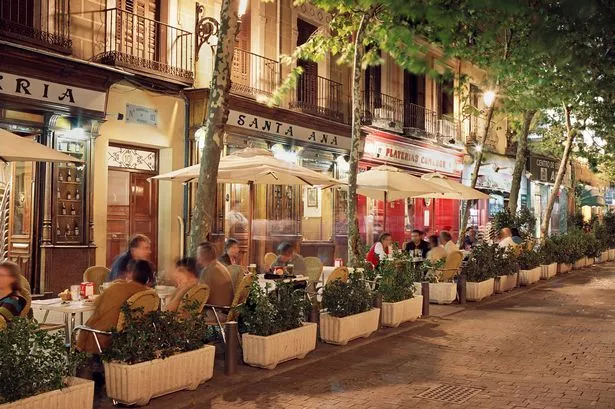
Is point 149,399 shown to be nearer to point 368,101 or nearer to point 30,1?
point 30,1

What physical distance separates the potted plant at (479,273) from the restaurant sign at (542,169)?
2184 cm

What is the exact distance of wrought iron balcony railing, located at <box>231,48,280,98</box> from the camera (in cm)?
1666

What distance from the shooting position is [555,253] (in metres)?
20.9

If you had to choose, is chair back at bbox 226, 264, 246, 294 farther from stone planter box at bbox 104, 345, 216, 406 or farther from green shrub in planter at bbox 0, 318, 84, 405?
green shrub in planter at bbox 0, 318, 84, 405

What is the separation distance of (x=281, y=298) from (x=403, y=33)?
131 inches

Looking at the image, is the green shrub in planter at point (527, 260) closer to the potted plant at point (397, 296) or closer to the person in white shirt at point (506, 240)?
the person in white shirt at point (506, 240)

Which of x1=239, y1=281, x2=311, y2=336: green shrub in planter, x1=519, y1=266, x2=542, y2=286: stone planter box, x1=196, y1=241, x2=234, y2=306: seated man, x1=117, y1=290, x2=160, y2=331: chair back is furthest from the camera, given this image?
x1=519, y1=266, x2=542, y2=286: stone planter box

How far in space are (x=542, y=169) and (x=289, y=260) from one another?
93.4 feet

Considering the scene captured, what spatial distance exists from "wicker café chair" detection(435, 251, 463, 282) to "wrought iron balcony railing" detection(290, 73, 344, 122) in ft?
22.2

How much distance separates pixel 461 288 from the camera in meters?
13.7

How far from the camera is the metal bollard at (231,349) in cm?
747

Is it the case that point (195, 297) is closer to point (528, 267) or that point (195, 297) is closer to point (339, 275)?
point (339, 275)

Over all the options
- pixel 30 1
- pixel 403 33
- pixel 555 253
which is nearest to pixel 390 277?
pixel 403 33

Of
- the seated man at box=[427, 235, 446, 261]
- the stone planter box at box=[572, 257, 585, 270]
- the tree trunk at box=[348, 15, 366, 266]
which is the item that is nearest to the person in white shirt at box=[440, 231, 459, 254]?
the seated man at box=[427, 235, 446, 261]
